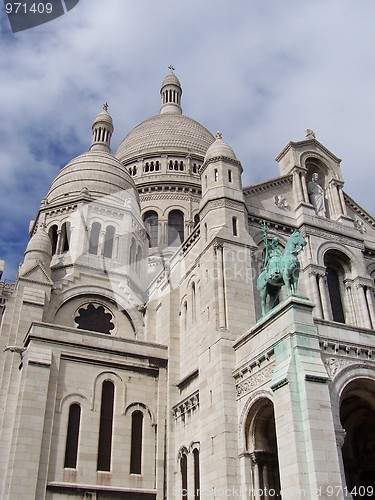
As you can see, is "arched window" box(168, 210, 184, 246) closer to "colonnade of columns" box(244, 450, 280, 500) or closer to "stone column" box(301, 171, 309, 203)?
"stone column" box(301, 171, 309, 203)

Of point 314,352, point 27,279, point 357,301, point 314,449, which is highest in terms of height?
point 27,279

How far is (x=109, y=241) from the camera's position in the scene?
34750 mm

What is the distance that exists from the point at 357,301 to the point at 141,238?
51.3 feet

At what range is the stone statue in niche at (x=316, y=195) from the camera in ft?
97.0

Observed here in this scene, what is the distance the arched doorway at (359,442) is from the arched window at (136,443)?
882 cm

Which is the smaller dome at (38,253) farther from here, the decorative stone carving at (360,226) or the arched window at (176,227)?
the decorative stone carving at (360,226)

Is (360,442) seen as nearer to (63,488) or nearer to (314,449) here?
(314,449)

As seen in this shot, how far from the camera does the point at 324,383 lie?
1747 cm

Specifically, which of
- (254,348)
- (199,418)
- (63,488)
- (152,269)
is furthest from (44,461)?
(152,269)

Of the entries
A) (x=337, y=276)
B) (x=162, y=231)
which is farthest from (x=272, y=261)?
(x=162, y=231)

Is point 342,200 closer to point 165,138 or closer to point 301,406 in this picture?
point 301,406

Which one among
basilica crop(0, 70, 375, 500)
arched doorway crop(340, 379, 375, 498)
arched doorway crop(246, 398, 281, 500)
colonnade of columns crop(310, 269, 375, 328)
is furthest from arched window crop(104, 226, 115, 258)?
arched doorway crop(340, 379, 375, 498)

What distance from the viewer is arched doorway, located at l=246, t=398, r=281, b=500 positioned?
748 inches

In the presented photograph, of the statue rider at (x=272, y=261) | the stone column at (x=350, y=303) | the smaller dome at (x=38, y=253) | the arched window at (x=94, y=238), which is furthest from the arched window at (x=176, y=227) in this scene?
the statue rider at (x=272, y=261)
